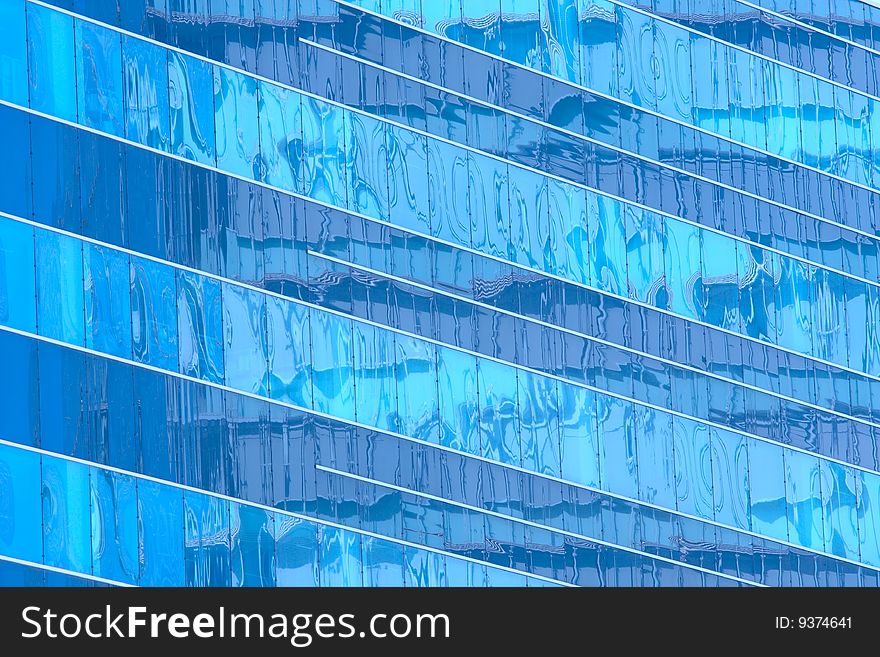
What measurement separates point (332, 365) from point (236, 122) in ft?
19.2

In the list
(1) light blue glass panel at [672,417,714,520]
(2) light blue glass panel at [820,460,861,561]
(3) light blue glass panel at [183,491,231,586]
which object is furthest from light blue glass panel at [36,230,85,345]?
(2) light blue glass panel at [820,460,861,561]

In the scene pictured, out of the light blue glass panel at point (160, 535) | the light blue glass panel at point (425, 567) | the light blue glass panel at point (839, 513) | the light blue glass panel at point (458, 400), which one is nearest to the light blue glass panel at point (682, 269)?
the light blue glass panel at point (839, 513)

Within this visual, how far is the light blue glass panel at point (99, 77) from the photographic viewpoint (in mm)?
35156

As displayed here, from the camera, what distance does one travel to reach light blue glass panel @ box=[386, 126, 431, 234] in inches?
1436

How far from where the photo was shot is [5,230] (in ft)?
113

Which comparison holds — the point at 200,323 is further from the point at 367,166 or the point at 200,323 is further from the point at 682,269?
the point at 682,269

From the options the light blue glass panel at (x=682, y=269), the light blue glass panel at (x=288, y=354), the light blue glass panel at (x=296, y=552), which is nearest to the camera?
the light blue glass panel at (x=296, y=552)

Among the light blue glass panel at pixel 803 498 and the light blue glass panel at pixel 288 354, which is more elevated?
the light blue glass panel at pixel 288 354

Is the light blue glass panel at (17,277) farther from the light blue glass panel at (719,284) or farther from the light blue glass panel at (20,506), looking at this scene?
the light blue glass panel at (719,284)

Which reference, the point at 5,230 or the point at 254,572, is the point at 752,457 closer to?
the point at 254,572

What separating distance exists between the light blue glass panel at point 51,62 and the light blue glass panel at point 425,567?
478 inches

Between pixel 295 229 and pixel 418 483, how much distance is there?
6.32 metres

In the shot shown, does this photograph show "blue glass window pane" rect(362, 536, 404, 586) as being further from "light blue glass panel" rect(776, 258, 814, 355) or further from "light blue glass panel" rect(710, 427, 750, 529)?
"light blue glass panel" rect(776, 258, 814, 355)
